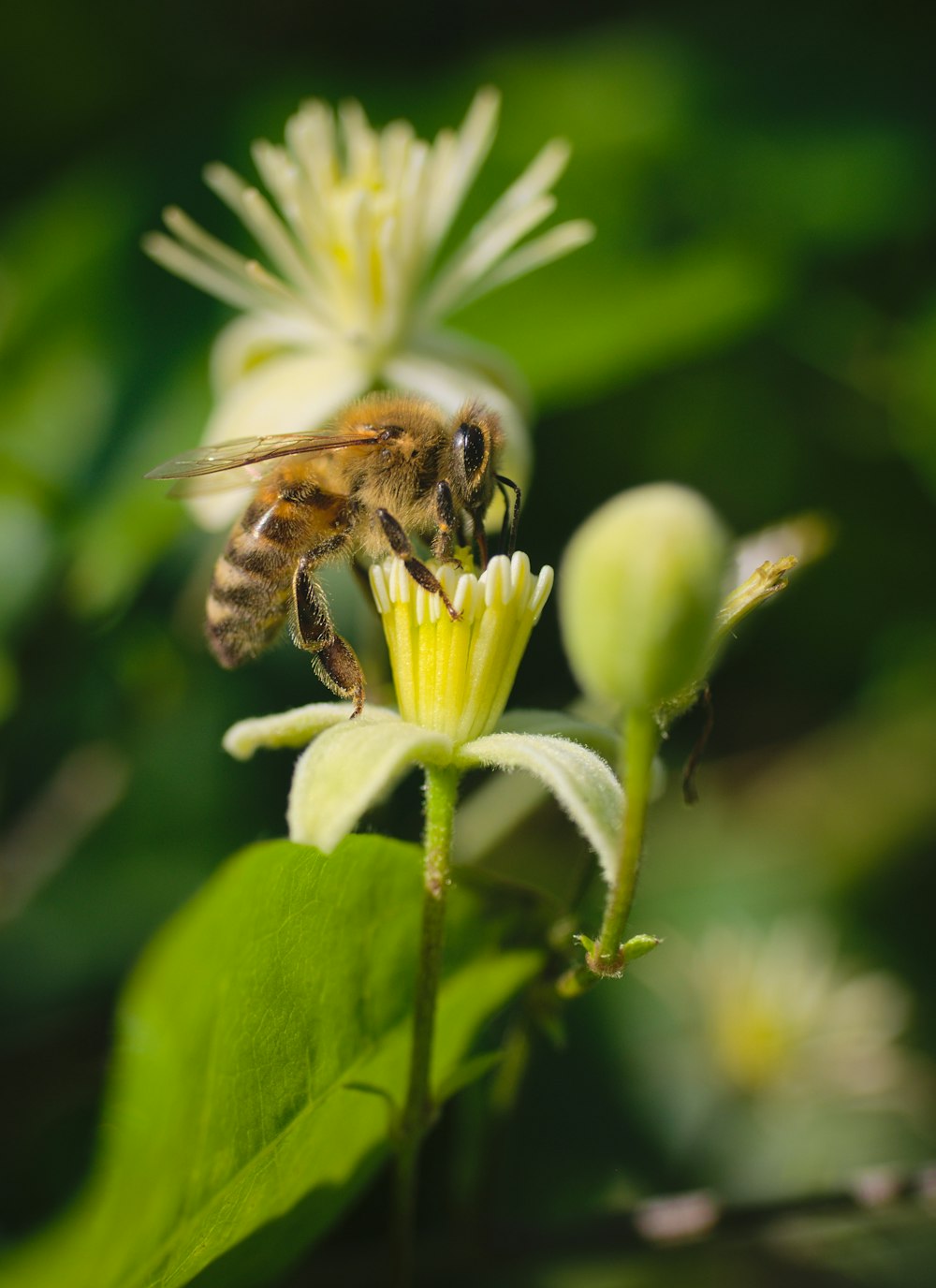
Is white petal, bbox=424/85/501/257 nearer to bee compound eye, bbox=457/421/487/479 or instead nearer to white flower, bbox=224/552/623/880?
bee compound eye, bbox=457/421/487/479

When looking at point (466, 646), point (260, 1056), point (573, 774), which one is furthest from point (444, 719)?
point (260, 1056)

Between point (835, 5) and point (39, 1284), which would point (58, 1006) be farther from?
point (835, 5)

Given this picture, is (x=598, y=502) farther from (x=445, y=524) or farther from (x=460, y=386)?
(x=445, y=524)

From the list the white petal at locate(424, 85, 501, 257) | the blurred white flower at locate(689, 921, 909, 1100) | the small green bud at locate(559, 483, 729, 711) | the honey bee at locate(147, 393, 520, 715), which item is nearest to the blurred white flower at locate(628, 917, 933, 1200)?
the blurred white flower at locate(689, 921, 909, 1100)

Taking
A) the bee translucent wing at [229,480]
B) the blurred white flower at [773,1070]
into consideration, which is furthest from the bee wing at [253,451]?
the blurred white flower at [773,1070]

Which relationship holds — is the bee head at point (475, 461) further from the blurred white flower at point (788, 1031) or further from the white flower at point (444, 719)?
the blurred white flower at point (788, 1031)
